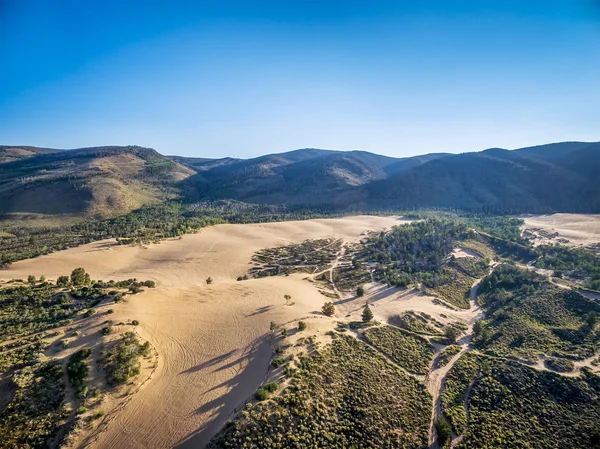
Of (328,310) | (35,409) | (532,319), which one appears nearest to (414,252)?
(532,319)

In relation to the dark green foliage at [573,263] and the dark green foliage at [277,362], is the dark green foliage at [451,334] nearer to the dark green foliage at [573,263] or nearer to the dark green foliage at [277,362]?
the dark green foliage at [277,362]

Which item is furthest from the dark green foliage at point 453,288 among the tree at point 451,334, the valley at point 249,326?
the tree at point 451,334

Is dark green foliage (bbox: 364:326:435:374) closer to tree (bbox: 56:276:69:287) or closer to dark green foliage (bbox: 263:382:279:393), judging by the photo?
dark green foliage (bbox: 263:382:279:393)

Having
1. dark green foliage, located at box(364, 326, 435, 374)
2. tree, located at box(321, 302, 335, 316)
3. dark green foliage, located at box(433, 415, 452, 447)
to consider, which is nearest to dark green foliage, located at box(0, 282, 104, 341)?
tree, located at box(321, 302, 335, 316)

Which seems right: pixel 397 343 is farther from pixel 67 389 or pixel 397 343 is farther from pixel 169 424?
pixel 67 389

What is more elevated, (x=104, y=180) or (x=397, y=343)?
(x=104, y=180)

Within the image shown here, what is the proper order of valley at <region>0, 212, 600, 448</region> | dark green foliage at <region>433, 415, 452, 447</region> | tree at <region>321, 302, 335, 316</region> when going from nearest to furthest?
dark green foliage at <region>433, 415, 452, 447</region>, valley at <region>0, 212, 600, 448</region>, tree at <region>321, 302, 335, 316</region>

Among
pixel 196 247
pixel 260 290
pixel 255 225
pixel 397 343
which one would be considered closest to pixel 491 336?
pixel 397 343

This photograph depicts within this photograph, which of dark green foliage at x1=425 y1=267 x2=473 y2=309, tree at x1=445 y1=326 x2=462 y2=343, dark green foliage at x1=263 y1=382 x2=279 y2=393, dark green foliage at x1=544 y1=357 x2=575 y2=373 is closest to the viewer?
dark green foliage at x1=263 y1=382 x2=279 y2=393
